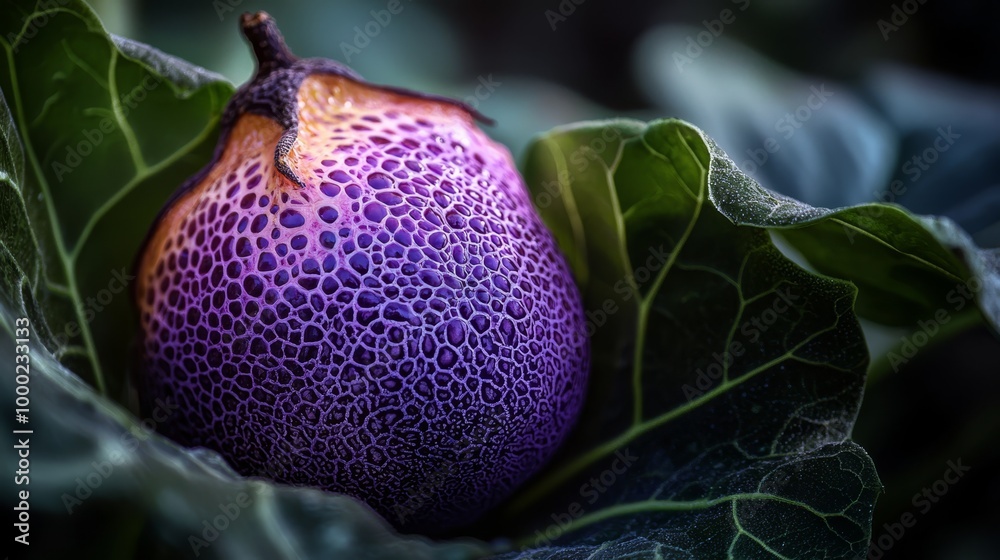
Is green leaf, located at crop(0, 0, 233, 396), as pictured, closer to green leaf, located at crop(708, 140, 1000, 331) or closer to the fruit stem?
the fruit stem

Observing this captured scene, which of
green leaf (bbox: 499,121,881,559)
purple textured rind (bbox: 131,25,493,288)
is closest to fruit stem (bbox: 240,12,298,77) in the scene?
purple textured rind (bbox: 131,25,493,288)

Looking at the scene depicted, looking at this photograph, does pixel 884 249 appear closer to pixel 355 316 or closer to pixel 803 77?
pixel 355 316

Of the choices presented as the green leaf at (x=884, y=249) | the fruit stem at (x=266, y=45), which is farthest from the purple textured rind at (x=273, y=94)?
the green leaf at (x=884, y=249)

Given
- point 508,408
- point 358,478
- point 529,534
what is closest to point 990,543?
point 529,534

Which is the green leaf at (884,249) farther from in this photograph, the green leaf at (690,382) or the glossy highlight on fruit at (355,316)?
the glossy highlight on fruit at (355,316)

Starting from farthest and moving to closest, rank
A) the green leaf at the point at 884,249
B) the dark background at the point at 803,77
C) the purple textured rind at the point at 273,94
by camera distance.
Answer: the dark background at the point at 803,77 → the purple textured rind at the point at 273,94 → the green leaf at the point at 884,249

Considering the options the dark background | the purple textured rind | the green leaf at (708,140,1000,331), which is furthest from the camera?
the dark background

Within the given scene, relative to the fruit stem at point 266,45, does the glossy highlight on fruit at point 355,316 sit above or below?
→ below
